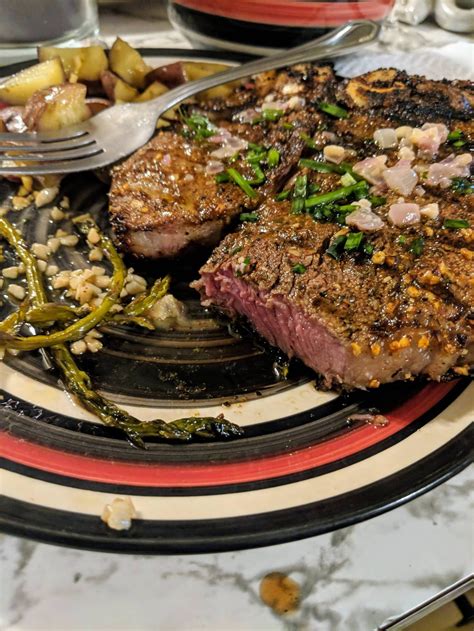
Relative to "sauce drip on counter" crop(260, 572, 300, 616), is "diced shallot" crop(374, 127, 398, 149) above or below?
above

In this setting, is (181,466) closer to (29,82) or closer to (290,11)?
(29,82)

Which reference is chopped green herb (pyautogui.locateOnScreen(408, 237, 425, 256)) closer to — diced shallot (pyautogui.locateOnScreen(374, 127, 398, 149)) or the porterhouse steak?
the porterhouse steak

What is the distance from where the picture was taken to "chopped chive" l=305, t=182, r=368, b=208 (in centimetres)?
198

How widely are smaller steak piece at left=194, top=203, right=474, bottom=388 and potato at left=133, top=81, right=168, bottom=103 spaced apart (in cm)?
124

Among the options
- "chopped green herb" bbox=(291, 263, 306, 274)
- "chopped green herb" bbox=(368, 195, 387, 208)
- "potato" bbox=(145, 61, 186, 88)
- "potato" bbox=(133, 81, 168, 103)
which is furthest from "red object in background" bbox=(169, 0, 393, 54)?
"chopped green herb" bbox=(291, 263, 306, 274)

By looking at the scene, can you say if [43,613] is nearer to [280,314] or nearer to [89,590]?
[89,590]

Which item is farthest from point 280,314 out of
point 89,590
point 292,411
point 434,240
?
point 89,590

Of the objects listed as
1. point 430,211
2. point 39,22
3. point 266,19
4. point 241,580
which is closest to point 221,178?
point 430,211

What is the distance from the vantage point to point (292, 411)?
1716 mm

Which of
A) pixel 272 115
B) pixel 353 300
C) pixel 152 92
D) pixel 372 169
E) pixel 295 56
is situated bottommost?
pixel 353 300

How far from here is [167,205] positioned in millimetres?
2090

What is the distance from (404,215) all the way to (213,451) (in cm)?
95

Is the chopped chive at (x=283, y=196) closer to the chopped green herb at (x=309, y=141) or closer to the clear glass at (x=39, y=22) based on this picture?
the chopped green herb at (x=309, y=141)

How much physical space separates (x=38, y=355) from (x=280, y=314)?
776mm
